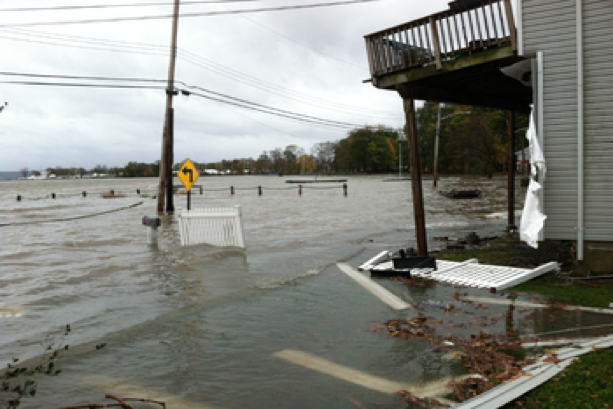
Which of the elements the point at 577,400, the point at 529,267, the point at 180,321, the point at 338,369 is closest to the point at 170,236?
the point at 180,321

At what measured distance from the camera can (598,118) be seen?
7867 millimetres

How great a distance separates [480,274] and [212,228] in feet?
25.7

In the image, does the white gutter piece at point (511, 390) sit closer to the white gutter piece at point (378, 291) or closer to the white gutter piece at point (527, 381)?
the white gutter piece at point (527, 381)

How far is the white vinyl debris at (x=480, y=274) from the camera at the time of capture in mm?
8211

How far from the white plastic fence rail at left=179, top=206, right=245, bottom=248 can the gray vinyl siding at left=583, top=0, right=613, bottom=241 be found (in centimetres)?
889

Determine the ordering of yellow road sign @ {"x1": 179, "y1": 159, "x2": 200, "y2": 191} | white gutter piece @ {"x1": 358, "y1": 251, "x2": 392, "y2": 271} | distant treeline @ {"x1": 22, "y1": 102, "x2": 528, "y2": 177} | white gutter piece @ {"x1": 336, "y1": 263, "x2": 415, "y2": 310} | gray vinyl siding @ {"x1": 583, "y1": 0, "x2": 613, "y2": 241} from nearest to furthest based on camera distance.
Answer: white gutter piece @ {"x1": 336, "y1": 263, "x2": 415, "y2": 310} < gray vinyl siding @ {"x1": 583, "y1": 0, "x2": 613, "y2": 241} < white gutter piece @ {"x1": 358, "y1": 251, "x2": 392, "y2": 271} < yellow road sign @ {"x1": 179, "y1": 159, "x2": 200, "y2": 191} < distant treeline @ {"x1": 22, "y1": 102, "x2": 528, "y2": 177}

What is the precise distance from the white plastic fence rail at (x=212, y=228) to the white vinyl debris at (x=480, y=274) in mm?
5398

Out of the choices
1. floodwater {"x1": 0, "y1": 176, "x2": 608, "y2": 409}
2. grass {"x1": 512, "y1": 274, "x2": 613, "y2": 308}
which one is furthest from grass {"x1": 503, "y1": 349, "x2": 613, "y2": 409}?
grass {"x1": 512, "y1": 274, "x2": 613, "y2": 308}

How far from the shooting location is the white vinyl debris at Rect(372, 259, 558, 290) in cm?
821

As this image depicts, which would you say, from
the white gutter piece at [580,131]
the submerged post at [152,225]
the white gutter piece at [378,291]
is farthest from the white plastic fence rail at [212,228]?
the white gutter piece at [580,131]

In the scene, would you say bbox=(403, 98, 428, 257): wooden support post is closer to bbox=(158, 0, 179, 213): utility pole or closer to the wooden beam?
the wooden beam

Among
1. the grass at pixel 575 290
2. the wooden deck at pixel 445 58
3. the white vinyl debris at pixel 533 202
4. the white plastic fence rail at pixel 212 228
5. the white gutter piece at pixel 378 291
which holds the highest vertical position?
the wooden deck at pixel 445 58

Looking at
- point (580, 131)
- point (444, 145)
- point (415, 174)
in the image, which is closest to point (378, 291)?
point (415, 174)

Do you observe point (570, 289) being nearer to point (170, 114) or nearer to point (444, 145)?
point (170, 114)
